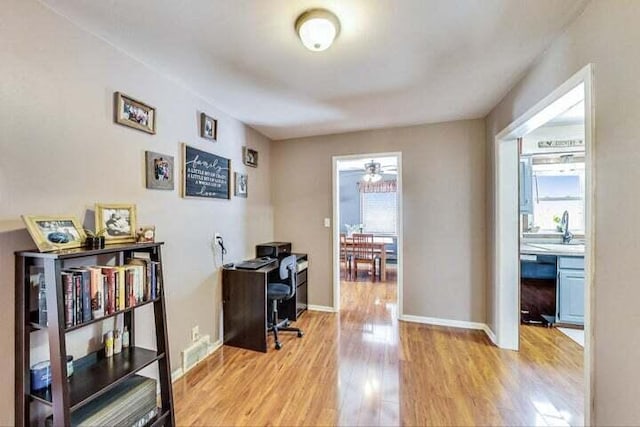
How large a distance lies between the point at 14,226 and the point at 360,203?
21.8 feet

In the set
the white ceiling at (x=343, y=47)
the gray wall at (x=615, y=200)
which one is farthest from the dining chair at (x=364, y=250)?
the gray wall at (x=615, y=200)

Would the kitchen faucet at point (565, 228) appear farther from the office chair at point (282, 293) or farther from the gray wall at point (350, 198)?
the gray wall at point (350, 198)

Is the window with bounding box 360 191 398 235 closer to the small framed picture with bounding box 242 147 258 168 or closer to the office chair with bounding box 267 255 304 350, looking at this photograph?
the small framed picture with bounding box 242 147 258 168

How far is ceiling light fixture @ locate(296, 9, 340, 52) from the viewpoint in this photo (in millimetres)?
1427

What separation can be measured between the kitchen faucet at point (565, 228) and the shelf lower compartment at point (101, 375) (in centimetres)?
470

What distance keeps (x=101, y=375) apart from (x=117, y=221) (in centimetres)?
84

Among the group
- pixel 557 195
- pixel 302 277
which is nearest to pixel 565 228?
pixel 557 195

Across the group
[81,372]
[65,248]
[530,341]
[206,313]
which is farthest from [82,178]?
[530,341]

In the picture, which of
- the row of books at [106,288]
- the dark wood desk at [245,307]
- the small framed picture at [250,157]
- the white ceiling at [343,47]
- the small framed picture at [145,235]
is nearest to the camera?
the row of books at [106,288]

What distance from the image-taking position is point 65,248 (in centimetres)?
129

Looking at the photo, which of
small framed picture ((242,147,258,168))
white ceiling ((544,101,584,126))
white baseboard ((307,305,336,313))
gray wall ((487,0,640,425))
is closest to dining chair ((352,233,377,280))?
white baseboard ((307,305,336,313))

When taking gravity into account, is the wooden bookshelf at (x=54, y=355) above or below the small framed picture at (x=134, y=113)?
below

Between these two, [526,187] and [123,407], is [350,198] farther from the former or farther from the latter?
[123,407]

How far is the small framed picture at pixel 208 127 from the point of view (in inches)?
98.3
